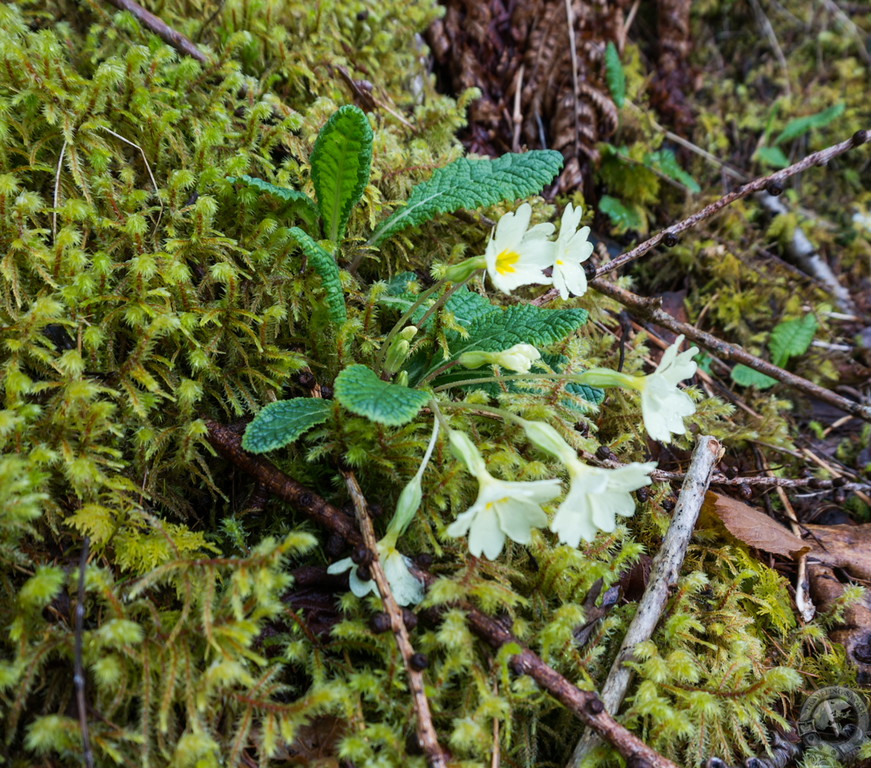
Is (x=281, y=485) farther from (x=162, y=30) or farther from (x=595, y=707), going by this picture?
(x=162, y=30)

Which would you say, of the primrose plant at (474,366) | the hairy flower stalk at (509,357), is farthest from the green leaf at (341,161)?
the hairy flower stalk at (509,357)

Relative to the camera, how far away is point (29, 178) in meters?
1.81

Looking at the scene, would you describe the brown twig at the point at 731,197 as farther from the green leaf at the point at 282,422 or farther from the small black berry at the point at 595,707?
the small black berry at the point at 595,707


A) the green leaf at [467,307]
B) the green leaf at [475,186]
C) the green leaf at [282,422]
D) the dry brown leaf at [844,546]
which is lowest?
the dry brown leaf at [844,546]

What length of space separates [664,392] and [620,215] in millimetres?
1801

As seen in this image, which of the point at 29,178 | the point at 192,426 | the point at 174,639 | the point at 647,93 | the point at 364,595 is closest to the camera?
the point at 174,639

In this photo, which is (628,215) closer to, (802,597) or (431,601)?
(802,597)

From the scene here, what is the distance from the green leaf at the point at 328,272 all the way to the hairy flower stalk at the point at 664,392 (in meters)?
0.78

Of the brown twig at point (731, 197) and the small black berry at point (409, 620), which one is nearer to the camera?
the small black berry at point (409, 620)

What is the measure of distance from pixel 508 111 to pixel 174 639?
2.92m

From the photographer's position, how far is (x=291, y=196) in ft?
6.06

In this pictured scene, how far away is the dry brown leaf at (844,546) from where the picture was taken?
6.61ft

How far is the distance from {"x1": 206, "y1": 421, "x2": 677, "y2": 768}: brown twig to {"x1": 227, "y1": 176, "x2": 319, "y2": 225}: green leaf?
706 millimetres

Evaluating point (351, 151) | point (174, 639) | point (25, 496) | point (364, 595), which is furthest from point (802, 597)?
point (25, 496)
